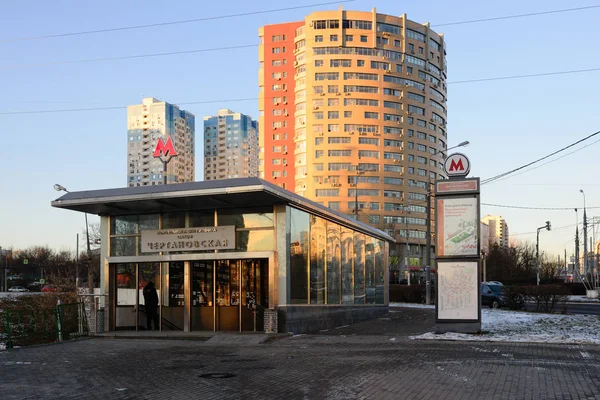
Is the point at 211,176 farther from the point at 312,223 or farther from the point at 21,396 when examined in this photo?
the point at 21,396

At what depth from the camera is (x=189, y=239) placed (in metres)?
20.3

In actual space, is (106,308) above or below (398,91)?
below

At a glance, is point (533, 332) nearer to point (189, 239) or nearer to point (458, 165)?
point (458, 165)

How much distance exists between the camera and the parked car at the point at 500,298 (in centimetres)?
3294

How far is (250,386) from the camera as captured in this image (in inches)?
396

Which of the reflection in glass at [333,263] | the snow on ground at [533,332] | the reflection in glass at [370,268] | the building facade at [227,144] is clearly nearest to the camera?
the snow on ground at [533,332]

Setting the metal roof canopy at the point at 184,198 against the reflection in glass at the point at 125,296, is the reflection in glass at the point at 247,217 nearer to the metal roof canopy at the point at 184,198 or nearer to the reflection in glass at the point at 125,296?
the metal roof canopy at the point at 184,198

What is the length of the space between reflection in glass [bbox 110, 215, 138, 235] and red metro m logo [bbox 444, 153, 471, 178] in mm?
10706

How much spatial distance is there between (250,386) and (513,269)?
81680 millimetres

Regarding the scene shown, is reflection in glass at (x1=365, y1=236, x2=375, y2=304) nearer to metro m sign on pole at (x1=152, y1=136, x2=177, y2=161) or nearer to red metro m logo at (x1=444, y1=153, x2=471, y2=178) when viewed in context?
red metro m logo at (x1=444, y1=153, x2=471, y2=178)

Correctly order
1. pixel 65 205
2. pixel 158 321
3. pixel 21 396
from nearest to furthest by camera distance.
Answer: pixel 21 396
pixel 65 205
pixel 158 321

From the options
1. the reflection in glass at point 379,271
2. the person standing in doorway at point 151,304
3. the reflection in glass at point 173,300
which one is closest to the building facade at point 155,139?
the reflection in glass at point 379,271

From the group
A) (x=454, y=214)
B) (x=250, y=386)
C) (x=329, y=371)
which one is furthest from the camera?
(x=454, y=214)

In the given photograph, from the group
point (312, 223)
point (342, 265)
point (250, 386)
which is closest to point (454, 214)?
point (312, 223)
